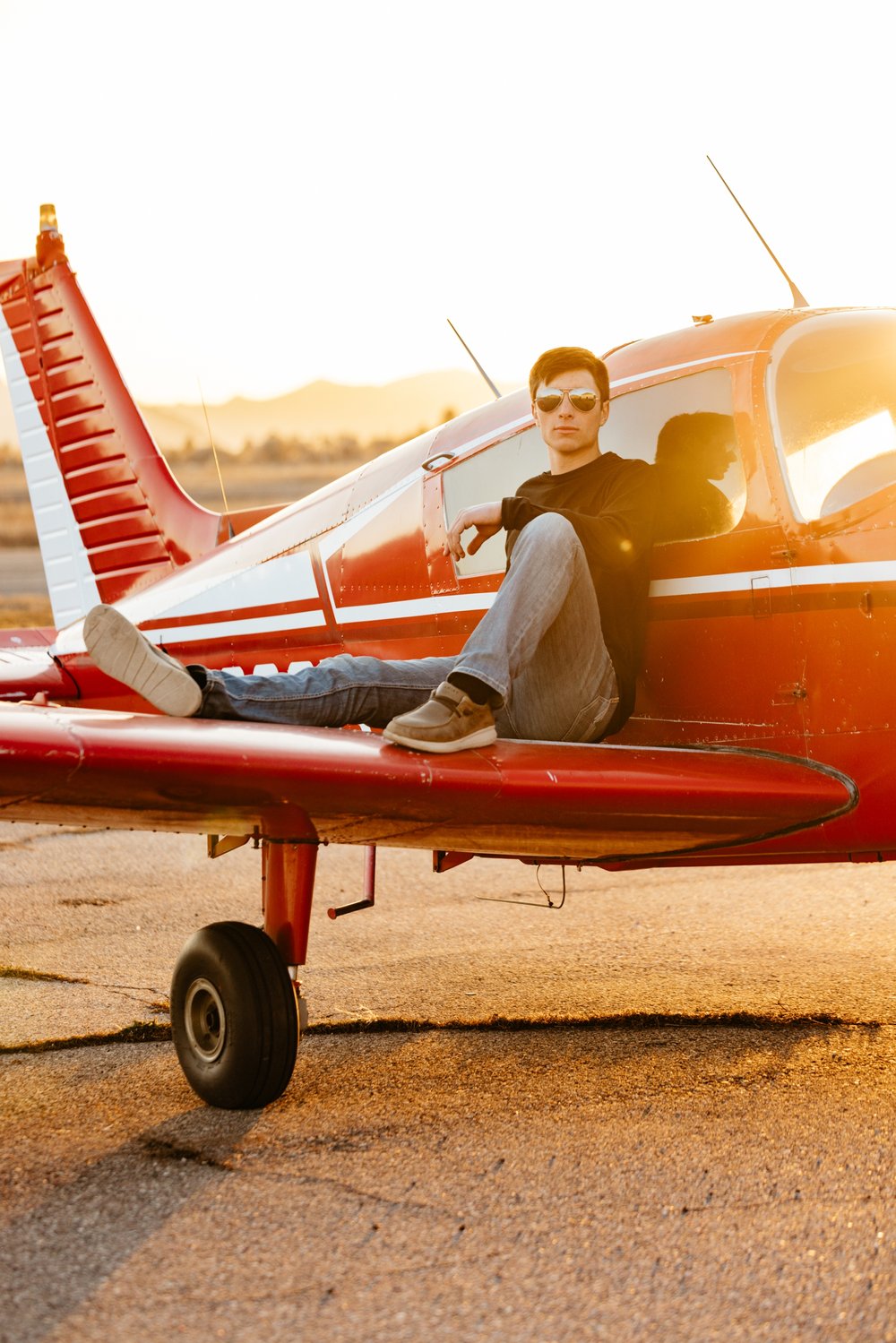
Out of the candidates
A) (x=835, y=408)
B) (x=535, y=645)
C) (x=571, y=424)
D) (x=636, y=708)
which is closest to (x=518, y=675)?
(x=535, y=645)

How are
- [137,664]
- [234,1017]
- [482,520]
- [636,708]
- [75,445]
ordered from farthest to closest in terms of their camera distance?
[75,445]
[636,708]
[482,520]
[234,1017]
[137,664]

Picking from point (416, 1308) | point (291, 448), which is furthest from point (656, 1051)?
point (291, 448)

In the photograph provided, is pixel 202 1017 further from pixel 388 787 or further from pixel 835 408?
pixel 835 408

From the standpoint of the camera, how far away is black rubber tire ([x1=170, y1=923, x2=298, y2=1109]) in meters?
3.48

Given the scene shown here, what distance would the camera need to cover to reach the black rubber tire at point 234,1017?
348 centimetres

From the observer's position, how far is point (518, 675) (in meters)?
3.40

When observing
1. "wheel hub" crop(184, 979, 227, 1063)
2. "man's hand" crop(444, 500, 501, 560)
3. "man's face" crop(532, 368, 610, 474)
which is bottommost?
"wheel hub" crop(184, 979, 227, 1063)

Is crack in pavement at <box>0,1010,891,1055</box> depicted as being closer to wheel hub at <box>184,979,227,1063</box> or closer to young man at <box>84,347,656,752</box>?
wheel hub at <box>184,979,227,1063</box>

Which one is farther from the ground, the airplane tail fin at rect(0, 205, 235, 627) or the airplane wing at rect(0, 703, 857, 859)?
the airplane tail fin at rect(0, 205, 235, 627)

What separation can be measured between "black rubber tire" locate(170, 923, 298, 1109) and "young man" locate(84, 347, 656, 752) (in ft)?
2.08

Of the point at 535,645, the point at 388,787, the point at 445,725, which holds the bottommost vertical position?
the point at 388,787

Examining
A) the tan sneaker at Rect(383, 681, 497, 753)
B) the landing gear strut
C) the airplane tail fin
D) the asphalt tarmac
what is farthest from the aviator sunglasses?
the airplane tail fin

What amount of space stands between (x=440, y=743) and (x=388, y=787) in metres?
0.21

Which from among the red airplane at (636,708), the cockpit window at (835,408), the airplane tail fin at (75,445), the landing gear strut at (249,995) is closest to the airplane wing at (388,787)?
the red airplane at (636,708)
